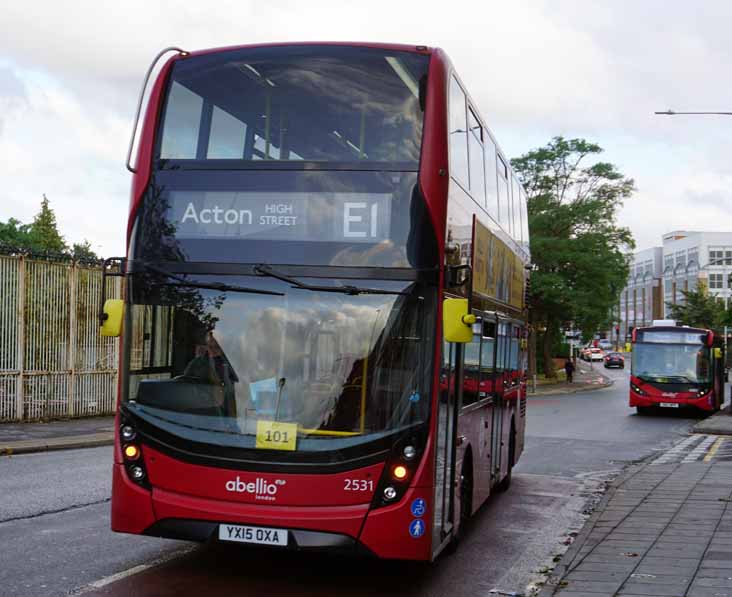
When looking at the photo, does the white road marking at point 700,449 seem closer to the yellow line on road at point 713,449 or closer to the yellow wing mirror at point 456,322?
the yellow line on road at point 713,449

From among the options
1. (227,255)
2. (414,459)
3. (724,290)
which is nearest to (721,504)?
(414,459)

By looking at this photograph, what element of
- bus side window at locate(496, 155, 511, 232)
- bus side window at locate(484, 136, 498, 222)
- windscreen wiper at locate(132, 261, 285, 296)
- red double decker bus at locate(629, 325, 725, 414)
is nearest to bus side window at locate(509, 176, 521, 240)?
bus side window at locate(496, 155, 511, 232)

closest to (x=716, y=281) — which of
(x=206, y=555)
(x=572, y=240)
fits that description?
(x=572, y=240)

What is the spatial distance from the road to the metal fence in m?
5.72

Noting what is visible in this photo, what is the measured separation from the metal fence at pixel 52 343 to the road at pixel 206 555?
5.72m

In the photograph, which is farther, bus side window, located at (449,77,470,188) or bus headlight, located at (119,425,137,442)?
bus side window, located at (449,77,470,188)

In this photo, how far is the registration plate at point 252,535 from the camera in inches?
283

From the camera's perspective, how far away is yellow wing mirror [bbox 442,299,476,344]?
742 centimetres

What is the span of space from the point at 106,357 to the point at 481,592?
56.4ft

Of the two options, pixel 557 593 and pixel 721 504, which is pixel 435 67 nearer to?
pixel 557 593

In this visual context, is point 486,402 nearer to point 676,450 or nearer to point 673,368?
point 676,450

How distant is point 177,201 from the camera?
7855 millimetres

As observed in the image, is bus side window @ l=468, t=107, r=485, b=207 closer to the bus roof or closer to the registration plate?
the bus roof

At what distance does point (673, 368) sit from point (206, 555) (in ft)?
88.8
